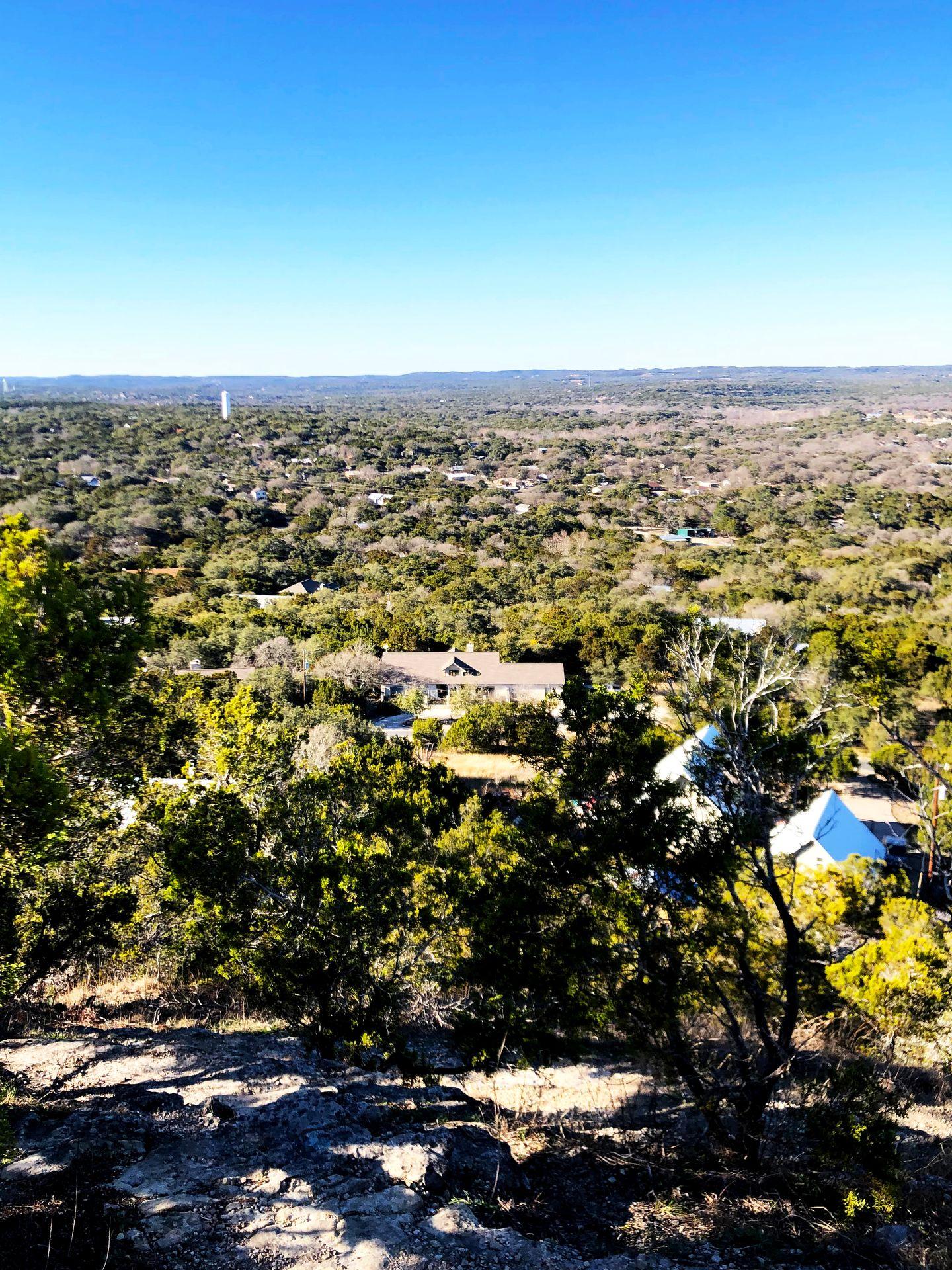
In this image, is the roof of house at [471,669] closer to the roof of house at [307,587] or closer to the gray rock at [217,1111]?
the roof of house at [307,587]

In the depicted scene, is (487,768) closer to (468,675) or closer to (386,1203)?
(468,675)

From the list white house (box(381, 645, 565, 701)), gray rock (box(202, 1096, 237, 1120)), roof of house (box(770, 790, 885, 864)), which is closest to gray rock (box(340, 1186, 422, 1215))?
gray rock (box(202, 1096, 237, 1120))

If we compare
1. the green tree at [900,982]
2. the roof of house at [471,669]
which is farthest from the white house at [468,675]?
the green tree at [900,982]

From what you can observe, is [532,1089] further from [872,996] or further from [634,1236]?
[872,996]

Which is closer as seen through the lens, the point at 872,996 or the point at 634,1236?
the point at 634,1236

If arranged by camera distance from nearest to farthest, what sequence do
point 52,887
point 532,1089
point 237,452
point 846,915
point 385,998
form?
point 52,887 → point 385,998 → point 532,1089 → point 846,915 → point 237,452

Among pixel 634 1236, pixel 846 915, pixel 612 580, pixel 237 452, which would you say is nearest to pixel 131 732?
pixel 634 1236

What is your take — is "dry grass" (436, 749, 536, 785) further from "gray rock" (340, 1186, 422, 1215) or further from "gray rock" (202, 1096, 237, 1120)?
"gray rock" (340, 1186, 422, 1215)
